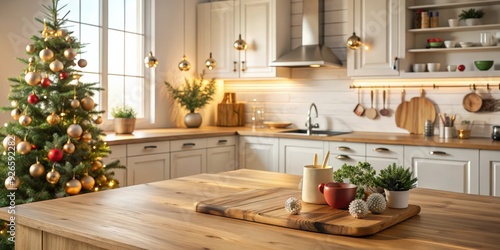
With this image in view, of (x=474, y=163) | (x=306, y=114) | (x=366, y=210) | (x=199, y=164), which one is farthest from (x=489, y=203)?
(x=306, y=114)

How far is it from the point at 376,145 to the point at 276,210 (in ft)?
9.73

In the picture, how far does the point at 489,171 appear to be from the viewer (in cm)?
400

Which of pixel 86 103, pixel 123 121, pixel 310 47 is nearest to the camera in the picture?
pixel 86 103

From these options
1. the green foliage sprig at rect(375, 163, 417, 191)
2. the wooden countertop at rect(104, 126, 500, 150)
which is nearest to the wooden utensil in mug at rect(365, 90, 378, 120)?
the wooden countertop at rect(104, 126, 500, 150)

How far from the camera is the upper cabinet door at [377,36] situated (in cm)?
475

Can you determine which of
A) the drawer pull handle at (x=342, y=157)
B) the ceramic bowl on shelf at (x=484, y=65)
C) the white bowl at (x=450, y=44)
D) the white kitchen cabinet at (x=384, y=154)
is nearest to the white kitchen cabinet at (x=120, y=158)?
the drawer pull handle at (x=342, y=157)

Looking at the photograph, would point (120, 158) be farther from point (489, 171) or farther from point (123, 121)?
point (489, 171)

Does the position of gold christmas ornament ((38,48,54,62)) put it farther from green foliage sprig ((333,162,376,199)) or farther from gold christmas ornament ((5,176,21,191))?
green foliage sprig ((333,162,376,199))

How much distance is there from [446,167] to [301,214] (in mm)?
2876

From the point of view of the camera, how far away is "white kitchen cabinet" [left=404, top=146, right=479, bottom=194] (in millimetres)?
4090

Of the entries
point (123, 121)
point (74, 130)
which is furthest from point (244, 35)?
point (74, 130)

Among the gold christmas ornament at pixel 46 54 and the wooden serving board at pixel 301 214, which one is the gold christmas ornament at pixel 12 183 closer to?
the gold christmas ornament at pixel 46 54

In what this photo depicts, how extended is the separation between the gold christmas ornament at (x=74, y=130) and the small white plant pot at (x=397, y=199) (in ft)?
7.22

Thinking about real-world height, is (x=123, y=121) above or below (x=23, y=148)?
above
